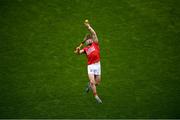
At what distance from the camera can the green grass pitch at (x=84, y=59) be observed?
58.4 ft

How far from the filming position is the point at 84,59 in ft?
69.5

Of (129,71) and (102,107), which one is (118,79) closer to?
(129,71)

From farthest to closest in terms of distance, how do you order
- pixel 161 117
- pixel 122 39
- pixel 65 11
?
1. pixel 65 11
2. pixel 122 39
3. pixel 161 117

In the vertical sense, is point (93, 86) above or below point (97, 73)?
below

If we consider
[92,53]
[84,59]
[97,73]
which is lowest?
[97,73]

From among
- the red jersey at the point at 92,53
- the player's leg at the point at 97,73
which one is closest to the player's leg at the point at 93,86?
the player's leg at the point at 97,73

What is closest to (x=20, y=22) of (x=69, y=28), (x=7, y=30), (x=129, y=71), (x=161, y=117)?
(x=7, y=30)

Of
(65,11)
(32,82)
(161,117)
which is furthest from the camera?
(65,11)

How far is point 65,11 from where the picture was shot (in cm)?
2320

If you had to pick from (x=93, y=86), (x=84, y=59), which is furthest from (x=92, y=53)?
(x=84, y=59)

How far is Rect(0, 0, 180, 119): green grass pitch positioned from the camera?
17.8m

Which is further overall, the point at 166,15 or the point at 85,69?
the point at 166,15

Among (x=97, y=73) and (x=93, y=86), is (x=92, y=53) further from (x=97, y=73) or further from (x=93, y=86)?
(x=93, y=86)

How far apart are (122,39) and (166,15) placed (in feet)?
8.12
